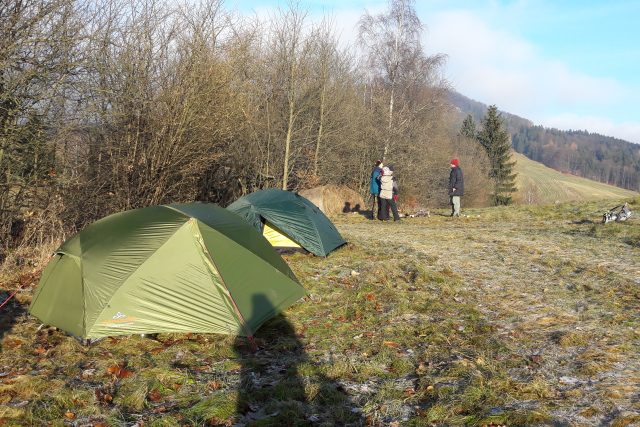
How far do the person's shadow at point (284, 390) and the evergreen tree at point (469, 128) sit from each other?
5290 centimetres

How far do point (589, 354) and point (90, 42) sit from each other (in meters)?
9.84

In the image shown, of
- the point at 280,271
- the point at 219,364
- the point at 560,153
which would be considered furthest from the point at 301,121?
the point at 560,153

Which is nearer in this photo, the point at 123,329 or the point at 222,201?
the point at 123,329

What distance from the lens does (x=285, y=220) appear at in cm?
980

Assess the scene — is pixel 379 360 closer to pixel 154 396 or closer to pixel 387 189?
pixel 154 396

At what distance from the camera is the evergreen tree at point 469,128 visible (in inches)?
2180

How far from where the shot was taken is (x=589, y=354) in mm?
4832

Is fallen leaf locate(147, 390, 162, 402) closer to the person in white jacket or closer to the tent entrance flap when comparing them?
the tent entrance flap

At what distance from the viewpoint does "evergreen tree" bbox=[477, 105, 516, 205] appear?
48.5 meters

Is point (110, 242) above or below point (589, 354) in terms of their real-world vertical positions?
above

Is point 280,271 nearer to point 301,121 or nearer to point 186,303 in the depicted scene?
point 186,303

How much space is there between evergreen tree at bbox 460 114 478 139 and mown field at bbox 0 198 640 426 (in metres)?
49.3

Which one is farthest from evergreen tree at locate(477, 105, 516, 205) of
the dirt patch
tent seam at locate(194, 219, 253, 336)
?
tent seam at locate(194, 219, 253, 336)

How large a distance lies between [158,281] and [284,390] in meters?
2.19
